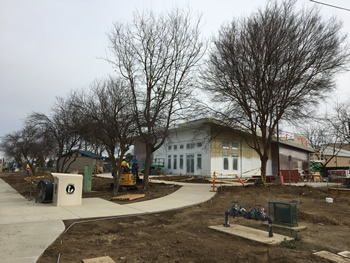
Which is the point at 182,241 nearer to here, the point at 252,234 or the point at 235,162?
the point at 252,234

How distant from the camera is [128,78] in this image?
16969mm

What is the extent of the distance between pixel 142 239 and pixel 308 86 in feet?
→ 51.3

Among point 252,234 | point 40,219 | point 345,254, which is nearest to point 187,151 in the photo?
point 40,219

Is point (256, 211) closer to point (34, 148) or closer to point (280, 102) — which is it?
point (280, 102)

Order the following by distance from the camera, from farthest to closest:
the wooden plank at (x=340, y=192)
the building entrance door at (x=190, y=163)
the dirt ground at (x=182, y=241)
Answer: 1. the building entrance door at (x=190, y=163)
2. the wooden plank at (x=340, y=192)
3. the dirt ground at (x=182, y=241)

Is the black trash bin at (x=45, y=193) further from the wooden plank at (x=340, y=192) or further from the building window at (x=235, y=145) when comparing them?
the building window at (x=235, y=145)

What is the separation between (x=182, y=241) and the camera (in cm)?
626

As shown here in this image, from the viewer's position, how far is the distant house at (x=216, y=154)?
98.9 feet

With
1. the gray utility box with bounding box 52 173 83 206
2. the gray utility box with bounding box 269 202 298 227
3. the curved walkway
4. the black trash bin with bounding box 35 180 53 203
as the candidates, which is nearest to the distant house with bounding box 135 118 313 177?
the curved walkway

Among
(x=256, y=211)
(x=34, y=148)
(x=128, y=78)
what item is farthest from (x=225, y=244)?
(x=34, y=148)

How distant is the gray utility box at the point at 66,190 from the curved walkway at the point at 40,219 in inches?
14.1

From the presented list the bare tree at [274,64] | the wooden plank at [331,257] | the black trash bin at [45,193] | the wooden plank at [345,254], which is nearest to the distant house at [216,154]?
the bare tree at [274,64]

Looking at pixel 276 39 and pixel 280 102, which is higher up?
pixel 276 39

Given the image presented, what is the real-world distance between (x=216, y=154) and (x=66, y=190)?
69.4ft
